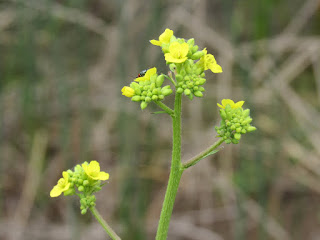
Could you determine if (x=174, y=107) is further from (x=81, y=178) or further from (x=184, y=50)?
(x=81, y=178)

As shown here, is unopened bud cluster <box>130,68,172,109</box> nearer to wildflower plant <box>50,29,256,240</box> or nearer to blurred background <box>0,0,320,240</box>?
wildflower plant <box>50,29,256,240</box>

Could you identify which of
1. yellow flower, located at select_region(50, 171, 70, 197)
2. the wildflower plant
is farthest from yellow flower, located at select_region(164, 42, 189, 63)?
yellow flower, located at select_region(50, 171, 70, 197)

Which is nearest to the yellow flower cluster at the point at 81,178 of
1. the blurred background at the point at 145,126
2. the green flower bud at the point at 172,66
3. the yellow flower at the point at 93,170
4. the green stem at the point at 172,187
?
the yellow flower at the point at 93,170

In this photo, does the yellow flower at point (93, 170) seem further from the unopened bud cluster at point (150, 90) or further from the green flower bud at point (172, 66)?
the green flower bud at point (172, 66)

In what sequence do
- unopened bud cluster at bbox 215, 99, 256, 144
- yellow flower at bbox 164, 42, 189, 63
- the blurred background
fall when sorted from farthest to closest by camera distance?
1. the blurred background
2. unopened bud cluster at bbox 215, 99, 256, 144
3. yellow flower at bbox 164, 42, 189, 63

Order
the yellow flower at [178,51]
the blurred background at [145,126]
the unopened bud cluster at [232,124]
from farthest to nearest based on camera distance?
the blurred background at [145,126]
the unopened bud cluster at [232,124]
the yellow flower at [178,51]

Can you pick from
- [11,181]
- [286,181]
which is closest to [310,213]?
[286,181]

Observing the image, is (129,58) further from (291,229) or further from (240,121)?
(240,121)

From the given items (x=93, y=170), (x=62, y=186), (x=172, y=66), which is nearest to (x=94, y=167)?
(x=93, y=170)
